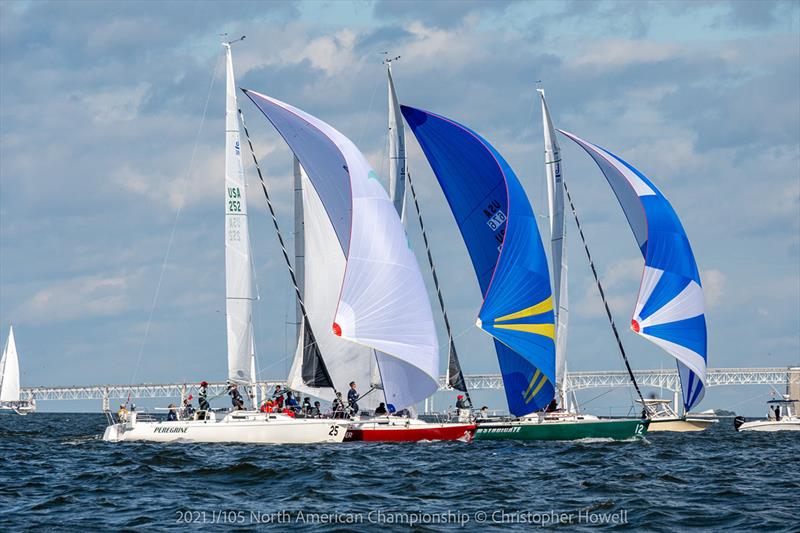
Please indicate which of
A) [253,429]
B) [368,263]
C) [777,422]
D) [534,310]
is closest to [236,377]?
[253,429]

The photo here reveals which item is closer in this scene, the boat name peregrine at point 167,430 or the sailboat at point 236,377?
the sailboat at point 236,377

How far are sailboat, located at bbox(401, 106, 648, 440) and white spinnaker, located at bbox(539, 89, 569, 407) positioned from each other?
2.51 m

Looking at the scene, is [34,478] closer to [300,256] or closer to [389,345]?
[389,345]

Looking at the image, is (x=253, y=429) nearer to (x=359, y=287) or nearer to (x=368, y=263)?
(x=359, y=287)

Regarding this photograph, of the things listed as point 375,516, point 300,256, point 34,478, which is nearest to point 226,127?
point 300,256

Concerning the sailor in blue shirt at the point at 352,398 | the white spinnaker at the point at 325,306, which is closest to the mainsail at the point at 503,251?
the white spinnaker at the point at 325,306

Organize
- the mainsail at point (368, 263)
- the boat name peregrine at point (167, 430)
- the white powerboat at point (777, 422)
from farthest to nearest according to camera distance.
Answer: the white powerboat at point (777, 422) < the boat name peregrine at point (167, 430) < the mainsail at point (368, 263)

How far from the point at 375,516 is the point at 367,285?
14.5m

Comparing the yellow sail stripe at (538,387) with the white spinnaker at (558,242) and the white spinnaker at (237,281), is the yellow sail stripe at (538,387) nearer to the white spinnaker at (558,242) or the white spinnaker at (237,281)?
the white spinnaker at (558,242)

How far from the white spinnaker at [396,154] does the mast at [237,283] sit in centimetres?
656

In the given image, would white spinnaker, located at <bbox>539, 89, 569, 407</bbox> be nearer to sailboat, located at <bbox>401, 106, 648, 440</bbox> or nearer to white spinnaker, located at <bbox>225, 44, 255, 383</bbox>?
sailboat, located at <bbox>401, 106, 648, 440</bbox>

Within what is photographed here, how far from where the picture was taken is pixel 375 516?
22750 mm

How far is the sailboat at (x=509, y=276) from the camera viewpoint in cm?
4162

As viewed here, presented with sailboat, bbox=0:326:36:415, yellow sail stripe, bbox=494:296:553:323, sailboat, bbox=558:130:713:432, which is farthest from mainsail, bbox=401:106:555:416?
sailboat, bbox=0:326:36:415
